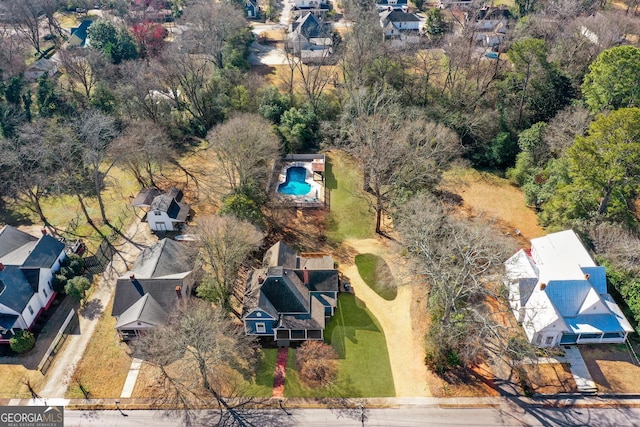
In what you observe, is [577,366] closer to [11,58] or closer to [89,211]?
[89,211]

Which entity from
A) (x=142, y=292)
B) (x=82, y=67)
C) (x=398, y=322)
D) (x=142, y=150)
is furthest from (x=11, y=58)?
(x=398, y=322)

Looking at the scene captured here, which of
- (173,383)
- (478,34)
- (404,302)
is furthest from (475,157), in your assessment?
(173,383)

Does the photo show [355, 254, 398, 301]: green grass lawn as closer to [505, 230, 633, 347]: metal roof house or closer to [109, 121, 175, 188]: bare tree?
[505, 230, 633, 347]: metal roof house

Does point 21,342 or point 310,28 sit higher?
point 310,28

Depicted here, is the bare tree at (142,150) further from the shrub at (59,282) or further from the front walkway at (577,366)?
the front walkway at (577,366)

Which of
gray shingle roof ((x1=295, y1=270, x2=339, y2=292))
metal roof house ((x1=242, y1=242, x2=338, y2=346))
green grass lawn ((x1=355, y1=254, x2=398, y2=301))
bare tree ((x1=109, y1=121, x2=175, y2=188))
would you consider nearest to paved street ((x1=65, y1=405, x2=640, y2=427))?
metal roof house ((x1=242, y1=242, x2=338, y2=346))
